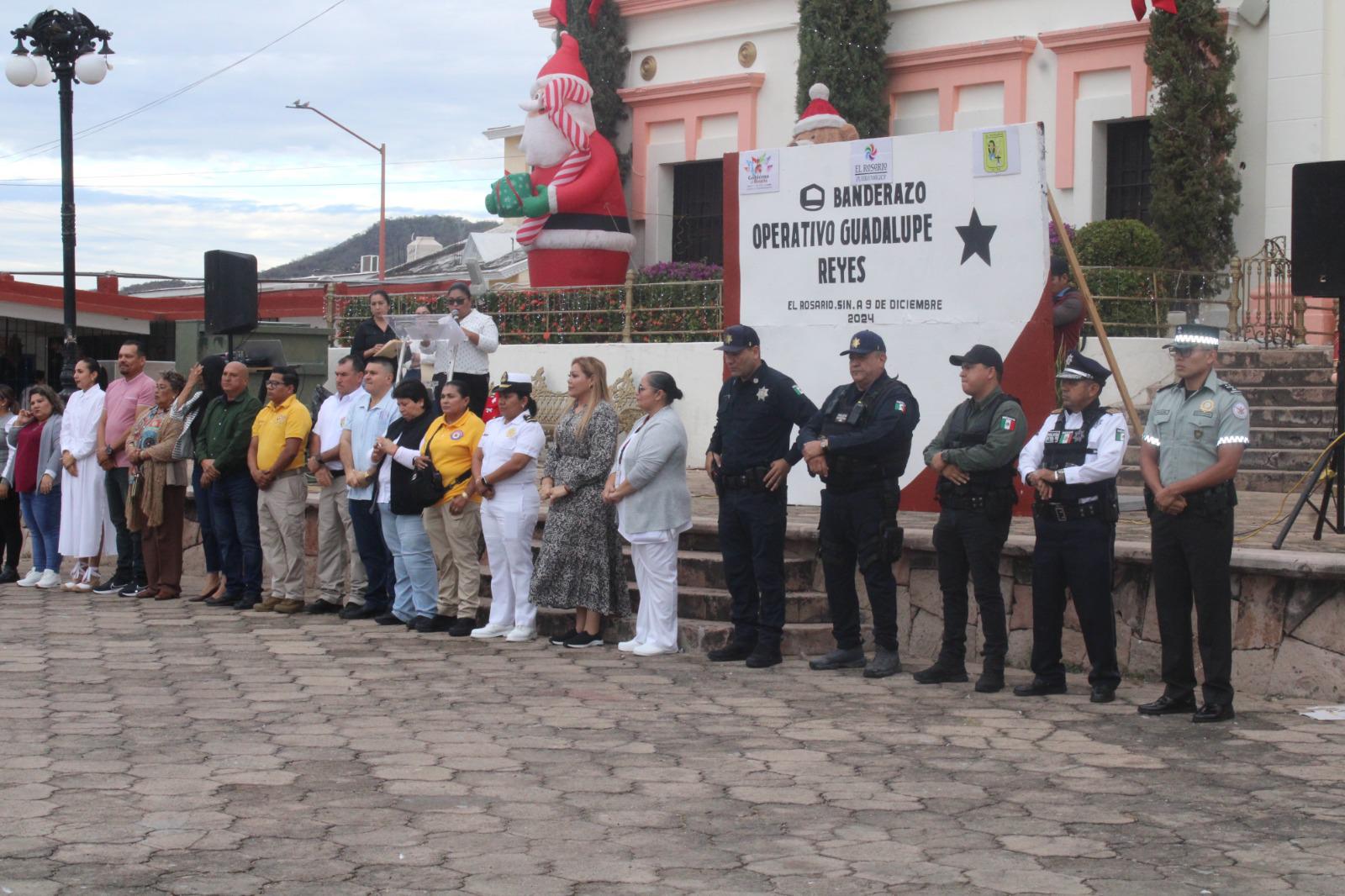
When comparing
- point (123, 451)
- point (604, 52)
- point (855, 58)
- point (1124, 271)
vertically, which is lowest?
point (123, 451)

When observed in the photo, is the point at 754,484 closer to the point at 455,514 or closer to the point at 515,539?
the point at 515,539

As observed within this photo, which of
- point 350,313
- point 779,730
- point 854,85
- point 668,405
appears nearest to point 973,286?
point 668,405

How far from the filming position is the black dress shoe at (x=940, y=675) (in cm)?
862

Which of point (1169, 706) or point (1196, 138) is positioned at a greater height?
point (1196, 138)

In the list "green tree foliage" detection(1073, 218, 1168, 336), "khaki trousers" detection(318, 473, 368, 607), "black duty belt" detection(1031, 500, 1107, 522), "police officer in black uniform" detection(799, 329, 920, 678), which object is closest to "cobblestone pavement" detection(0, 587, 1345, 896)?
"police officer in black uniform" detection(799, 329, 920, 678)

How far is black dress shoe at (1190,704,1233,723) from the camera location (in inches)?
295

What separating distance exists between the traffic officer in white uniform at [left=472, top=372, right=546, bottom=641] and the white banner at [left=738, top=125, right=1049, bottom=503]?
2.10 metres

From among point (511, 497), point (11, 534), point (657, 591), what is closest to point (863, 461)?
point (657, 591)

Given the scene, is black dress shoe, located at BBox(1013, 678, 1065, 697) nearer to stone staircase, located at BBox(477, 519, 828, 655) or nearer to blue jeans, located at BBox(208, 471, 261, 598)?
stone staircase, located at BBox(477, 519, 828, 655)

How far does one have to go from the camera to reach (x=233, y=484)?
39.0 ft

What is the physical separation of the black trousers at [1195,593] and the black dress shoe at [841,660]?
193 cm

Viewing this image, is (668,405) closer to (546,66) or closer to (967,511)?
(967,511)

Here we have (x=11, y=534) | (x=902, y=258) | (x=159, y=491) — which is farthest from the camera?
(x=11, y=534)

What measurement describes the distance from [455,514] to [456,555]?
28cm
